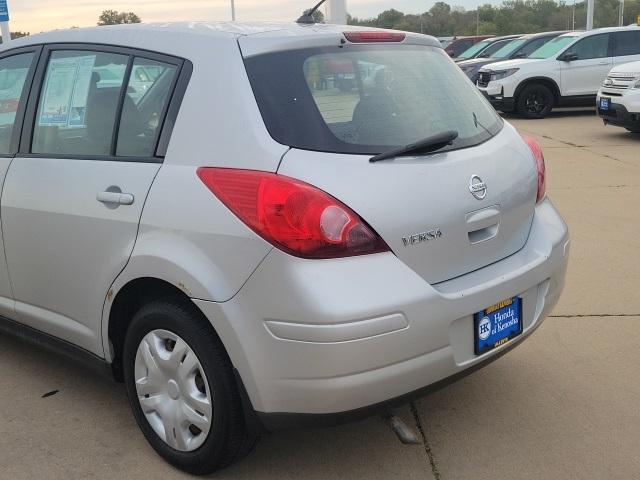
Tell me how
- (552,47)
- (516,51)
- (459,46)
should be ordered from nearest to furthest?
(552,47)
(516,51)
(459,46)


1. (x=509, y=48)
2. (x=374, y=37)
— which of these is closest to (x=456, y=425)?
(x=374, y=37)

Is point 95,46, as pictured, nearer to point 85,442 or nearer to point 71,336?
point 71,336

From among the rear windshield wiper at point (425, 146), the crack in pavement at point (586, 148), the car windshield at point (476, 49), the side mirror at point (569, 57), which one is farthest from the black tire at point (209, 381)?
the car windshield at point (476, 49)

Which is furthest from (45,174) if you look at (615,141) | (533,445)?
(615,141)

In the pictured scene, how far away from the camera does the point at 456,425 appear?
3.20 m

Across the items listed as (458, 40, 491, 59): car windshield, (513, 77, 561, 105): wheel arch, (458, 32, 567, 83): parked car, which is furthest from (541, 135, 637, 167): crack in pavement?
(458, 40, 491, 59): car windshield

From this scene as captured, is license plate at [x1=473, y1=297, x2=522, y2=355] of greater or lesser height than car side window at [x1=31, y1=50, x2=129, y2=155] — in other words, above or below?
below

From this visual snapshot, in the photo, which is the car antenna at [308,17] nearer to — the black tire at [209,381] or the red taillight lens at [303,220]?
the red taillight lens at [303,220]

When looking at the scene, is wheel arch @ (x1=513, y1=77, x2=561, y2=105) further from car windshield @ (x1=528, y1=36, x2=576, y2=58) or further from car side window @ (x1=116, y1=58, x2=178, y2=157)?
car side window @ (x1=116, y1=58, x2=178, y2=157)

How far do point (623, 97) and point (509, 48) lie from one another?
8.02 meters

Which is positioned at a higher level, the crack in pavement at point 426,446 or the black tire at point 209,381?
the black tire at point 209,381

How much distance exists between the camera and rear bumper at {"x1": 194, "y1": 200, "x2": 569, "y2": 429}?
2328mm

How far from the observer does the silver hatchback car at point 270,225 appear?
240 centimetres

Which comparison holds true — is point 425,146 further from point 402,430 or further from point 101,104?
point 101,104
